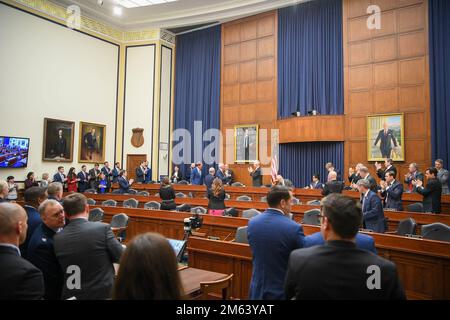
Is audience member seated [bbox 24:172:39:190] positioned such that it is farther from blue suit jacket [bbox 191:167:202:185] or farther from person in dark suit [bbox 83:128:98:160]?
blue suit jacket [bbox 191:167:202:185]

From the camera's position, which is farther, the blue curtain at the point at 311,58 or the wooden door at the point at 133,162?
the wooden door at the point at 133,162

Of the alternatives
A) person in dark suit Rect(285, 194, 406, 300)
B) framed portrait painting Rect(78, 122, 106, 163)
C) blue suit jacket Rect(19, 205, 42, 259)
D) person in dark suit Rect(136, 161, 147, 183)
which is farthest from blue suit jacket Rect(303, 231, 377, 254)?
framed portrait painting Rect(78, 122, 106, 163)

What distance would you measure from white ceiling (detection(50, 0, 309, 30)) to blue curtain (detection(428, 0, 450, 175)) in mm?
4710

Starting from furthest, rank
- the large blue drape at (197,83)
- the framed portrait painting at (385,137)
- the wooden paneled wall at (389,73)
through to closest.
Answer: the large blue drape at (197,83) → the framed portrait painting at (385,137) → the wooden paneled wall at (389,73)

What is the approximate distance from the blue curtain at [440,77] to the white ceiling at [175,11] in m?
4.71

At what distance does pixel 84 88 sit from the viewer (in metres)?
13.4

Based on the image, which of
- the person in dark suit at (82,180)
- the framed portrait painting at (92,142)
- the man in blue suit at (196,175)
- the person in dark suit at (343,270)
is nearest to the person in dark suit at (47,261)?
the person in dark suit at (343,270)

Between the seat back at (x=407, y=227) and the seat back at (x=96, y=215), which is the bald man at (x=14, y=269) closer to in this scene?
the seat back at (x=407, y=227)

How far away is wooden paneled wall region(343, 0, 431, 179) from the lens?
1017 centimetres

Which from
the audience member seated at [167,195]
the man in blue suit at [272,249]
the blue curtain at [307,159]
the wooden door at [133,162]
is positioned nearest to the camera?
the man in blue suit at [272,249]

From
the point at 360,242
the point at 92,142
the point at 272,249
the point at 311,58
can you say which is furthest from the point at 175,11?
the point at 360,242

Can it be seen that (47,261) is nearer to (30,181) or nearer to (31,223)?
(31,223)

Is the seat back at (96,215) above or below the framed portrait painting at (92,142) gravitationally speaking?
below

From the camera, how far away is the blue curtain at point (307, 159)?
11.5m
